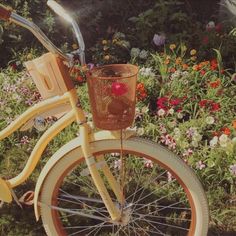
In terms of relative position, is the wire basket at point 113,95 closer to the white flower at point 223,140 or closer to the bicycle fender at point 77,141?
the bicycle fender at point 77,141

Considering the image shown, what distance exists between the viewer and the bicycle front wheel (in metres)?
2.77

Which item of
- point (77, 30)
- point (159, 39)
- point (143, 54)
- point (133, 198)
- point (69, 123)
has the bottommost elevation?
point (133, 198)

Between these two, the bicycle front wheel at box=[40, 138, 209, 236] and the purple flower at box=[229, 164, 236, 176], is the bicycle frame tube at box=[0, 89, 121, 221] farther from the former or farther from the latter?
the purple flower at box=[229, 164, 236, 176]

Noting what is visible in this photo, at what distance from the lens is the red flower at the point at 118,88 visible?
2.46 m

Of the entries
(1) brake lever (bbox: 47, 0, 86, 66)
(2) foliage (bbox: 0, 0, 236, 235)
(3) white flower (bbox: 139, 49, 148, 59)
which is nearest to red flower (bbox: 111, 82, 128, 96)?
(1) brake lever (bbox: 47, 0, 86, 66)

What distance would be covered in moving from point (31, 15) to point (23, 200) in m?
2.46

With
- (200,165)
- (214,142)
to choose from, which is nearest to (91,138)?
(200,165)

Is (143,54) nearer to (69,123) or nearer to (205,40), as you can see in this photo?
(205,40)

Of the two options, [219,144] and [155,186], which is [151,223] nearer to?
[155,186]

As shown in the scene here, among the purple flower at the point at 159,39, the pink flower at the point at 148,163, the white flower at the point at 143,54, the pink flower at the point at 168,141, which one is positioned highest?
the purple flower at the point at 159,39

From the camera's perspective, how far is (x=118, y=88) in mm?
2471

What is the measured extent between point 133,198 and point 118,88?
1.13m

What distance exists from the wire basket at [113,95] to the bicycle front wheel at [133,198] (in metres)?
0.17

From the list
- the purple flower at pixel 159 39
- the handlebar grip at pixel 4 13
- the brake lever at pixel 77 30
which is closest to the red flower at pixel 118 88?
the brake lever at pixel 77 30
